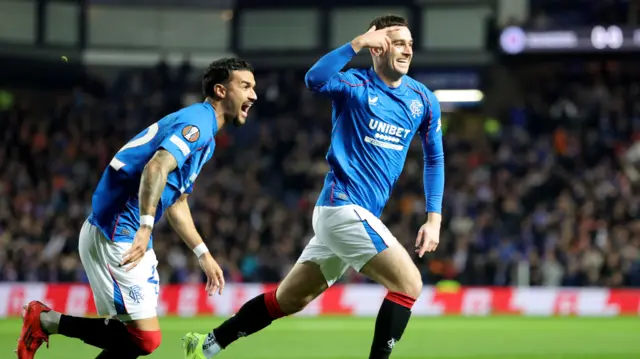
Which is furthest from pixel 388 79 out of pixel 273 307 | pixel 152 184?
pixel 152 184

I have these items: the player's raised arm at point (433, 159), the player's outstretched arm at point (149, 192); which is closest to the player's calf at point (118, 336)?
the player's outstretched arm at point (149, 192)

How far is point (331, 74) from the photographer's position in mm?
7176

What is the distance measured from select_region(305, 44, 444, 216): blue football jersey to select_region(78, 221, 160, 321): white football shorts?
141 centimetres

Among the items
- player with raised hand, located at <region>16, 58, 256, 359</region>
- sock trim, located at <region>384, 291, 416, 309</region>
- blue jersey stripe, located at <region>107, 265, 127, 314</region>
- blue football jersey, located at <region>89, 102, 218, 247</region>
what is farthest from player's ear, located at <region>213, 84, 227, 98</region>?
sock trim, located at <region>384, 291, 416, 309</region>

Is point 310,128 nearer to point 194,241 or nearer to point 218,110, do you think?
point 194,241

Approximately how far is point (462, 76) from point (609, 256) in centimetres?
884

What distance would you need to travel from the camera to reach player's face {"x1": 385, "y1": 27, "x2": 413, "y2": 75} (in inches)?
294

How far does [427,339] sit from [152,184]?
8149 millimetres

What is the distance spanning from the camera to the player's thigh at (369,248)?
7.09 metres

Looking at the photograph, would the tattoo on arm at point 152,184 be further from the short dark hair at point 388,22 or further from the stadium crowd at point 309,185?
the stadium crowd at point 309,185

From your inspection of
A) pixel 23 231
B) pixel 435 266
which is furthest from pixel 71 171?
pixel 435 266

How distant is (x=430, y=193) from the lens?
780 cm

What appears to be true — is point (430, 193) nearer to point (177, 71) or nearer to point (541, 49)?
point (541, 49)

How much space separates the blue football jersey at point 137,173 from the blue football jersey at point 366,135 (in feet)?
3.26
